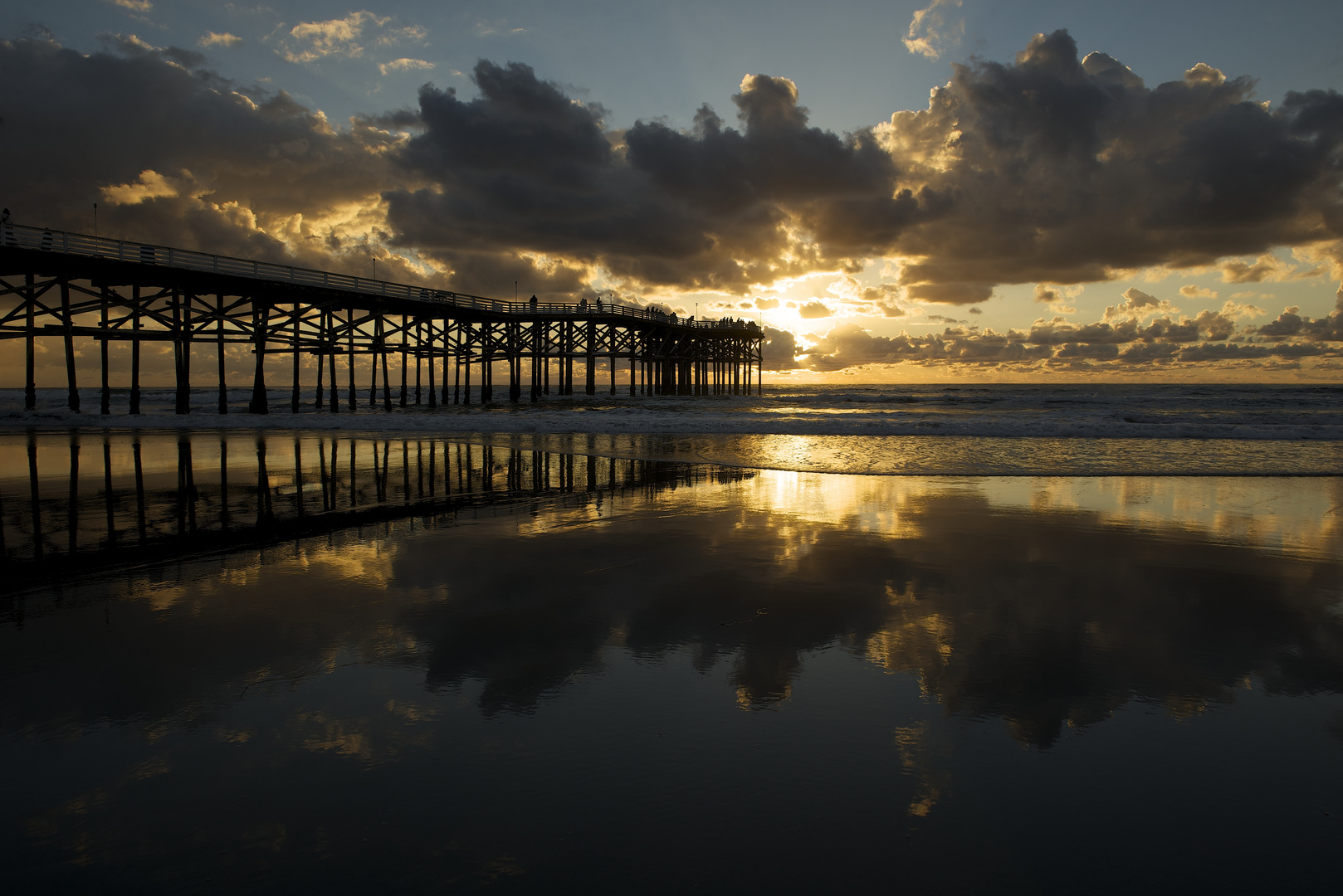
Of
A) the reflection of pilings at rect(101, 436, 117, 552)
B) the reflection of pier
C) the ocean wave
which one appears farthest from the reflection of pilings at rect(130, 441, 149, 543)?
the ocean wave

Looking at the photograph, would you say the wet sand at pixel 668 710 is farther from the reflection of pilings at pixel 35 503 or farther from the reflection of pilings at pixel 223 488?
the reflection of pilings at pixel 223 488

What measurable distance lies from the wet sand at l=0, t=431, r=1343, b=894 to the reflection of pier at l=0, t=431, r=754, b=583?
19 cm

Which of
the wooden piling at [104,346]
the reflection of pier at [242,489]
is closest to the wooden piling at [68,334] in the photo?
the wooden piling at [104,346]

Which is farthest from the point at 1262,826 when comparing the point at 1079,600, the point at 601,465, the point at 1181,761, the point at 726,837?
the point at 601,465

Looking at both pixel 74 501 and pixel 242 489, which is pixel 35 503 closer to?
pixel 74 501

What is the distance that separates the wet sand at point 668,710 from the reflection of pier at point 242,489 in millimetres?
185

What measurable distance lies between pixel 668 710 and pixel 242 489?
8931mm

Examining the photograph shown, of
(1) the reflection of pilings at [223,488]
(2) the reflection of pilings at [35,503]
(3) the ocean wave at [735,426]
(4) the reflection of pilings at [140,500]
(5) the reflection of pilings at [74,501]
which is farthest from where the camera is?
(3) the ocean wave at [735,426]

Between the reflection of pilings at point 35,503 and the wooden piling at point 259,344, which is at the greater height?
the wooden piling at point 259,344

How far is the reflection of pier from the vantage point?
6484mm

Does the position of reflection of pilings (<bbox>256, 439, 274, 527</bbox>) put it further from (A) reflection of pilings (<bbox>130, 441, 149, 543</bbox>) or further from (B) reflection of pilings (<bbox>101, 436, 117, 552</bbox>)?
(B) reflection of pilings (<bbox>101, 436, 117, 552</bbox>)

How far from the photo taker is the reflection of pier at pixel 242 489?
21.3 ft

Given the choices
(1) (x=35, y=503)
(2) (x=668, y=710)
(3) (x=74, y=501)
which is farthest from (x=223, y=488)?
(2) (x=668, y=710)

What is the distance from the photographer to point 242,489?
9500mm
